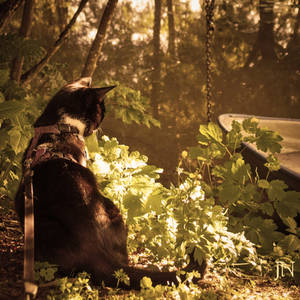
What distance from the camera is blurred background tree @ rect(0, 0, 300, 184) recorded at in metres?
8.92

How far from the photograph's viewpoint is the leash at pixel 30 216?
95 cm

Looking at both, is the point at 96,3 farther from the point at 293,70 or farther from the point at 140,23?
the point at 293,70

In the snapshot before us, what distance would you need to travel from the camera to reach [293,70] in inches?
466

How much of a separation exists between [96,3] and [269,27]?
24.5ft

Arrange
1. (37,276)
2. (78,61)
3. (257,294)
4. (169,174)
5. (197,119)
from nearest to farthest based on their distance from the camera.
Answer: (37,276)
(257,294)
(169,174)
(197,119)
(78,61)

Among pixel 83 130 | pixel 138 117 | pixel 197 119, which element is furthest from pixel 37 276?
pixel 197 119

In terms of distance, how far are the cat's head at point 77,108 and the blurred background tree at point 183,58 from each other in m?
4.75

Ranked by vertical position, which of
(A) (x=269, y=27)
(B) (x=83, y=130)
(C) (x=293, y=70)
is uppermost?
(A) (x=269, y=27)

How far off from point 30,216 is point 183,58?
1260 cm

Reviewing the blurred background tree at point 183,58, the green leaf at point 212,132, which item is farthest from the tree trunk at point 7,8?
the blurred background tree at point 183,58

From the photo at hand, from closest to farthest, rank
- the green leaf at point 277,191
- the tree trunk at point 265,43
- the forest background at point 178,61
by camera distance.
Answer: the green leaf at point 277,191 < the forest background at point 178,61 < the tree trunk at point 265,43

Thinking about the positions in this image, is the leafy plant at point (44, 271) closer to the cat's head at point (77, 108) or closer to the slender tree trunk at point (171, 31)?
the cat's head at point (77, 108)

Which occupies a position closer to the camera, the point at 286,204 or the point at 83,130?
the point at 286,204

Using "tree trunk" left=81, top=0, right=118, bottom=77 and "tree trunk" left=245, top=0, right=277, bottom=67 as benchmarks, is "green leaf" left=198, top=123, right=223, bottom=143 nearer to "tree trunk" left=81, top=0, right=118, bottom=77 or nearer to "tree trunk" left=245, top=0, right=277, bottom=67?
"tree trunk" left=81, top=0, right=118, bottom=77
